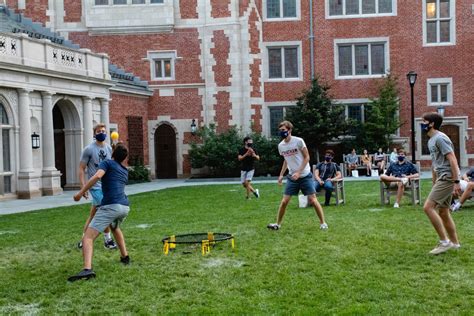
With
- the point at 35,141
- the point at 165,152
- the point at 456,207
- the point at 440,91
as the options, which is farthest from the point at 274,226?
the point at 440,91

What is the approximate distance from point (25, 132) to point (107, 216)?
14.8m

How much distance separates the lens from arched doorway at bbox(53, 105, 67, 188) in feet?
84.1

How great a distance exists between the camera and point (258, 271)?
7559 mm

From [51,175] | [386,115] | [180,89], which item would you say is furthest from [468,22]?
[51,175]

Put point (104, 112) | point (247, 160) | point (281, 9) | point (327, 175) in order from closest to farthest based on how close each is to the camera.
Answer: point (327, 175)
point (247, 160)
point (104, 112)
point (281, 9)

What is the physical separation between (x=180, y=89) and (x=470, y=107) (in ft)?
50.4

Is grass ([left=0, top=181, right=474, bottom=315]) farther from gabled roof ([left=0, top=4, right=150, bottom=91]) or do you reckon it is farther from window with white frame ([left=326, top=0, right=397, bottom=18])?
window with white frame ([left=326, top=0, right=397, bottom=18])

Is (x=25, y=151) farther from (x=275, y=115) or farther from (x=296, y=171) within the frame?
(x=275, y=115)

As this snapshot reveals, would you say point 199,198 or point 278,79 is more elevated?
point 278,79

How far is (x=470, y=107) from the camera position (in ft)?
109

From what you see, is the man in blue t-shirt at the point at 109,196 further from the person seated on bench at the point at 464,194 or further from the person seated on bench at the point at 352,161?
the person seated on bench at the point at 352,161

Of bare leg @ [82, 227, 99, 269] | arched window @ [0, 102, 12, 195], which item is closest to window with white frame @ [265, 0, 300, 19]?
arched window @ [0, 102, 12, 195]

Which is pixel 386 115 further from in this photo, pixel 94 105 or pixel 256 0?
pixel 94 105

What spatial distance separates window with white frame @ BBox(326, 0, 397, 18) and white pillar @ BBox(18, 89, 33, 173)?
1842cm
